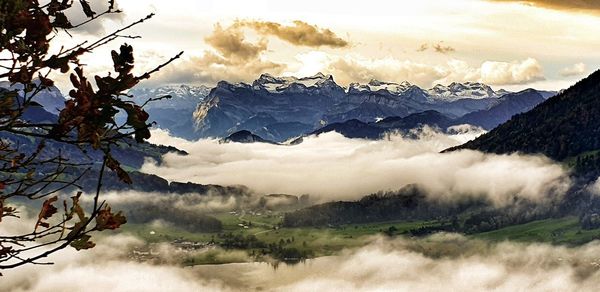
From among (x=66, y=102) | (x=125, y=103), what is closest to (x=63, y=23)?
(x=66, y=102)

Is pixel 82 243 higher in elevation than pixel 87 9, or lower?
lower

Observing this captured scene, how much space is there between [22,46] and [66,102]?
0.82 metres

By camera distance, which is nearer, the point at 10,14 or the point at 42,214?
the point at 10,14

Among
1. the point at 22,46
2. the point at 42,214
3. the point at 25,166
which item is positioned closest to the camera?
the point at 22,46

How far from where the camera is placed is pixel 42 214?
A: 8.02 m

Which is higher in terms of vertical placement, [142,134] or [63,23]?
[63,23]

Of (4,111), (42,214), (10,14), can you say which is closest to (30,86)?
(4,111)

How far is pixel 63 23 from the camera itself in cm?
912

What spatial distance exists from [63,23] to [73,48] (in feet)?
4.64

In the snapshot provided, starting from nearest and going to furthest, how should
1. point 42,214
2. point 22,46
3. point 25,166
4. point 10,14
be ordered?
point 10,14 → point 22,46 → point 42,214 → point 25,166

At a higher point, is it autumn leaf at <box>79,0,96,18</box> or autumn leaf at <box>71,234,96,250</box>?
autumn leaf at <box>79,0,96,18</box>

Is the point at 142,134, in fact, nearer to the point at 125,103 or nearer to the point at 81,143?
the point at 125,103

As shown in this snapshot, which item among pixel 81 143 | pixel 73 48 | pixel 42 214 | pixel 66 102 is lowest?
pixel 42 214

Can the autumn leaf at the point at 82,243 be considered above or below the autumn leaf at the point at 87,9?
below
